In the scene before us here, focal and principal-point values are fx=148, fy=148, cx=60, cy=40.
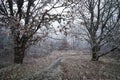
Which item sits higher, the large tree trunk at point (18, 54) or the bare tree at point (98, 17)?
the bare tree at point (98, 17)

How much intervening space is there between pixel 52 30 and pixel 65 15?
1300 millimetres

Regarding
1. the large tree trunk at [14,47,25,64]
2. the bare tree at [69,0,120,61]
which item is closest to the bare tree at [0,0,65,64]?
the large tree trunk at [14,47,25,64]

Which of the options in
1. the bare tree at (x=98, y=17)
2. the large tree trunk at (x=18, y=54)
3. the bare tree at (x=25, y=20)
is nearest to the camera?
the bare tree at (x=25, y=20)

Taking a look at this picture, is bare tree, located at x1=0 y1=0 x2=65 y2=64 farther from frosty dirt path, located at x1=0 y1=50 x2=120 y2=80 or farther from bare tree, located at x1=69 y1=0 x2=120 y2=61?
bare tree, located at x1=69 y1=0 x2=120 y2=61

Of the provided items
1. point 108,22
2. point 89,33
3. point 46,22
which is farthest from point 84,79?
point 108,22

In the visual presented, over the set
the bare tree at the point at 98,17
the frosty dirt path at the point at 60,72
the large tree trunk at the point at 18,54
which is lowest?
the frosty dirt path at the point at 60,72

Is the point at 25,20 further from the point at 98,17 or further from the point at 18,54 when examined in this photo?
the point at 98,17

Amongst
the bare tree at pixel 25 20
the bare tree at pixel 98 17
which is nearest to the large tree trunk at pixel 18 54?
the bare tree at pixel 25 20

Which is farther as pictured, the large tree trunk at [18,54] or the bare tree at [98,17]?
the bare tree at [98,17]

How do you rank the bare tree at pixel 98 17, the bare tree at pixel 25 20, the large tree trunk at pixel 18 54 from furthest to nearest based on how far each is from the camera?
the bare tree at pixel 98 17
the large tree trunk at pixel 18 54
the bare tree at pixel 25 20

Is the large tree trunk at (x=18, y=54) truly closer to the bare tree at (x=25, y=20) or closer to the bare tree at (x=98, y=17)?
the bare tree at (x=25, y=20)

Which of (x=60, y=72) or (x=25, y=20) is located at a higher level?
(x=25, y=20)

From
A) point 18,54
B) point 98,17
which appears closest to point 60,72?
point 18,54

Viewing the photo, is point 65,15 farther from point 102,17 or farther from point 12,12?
point 102,17
